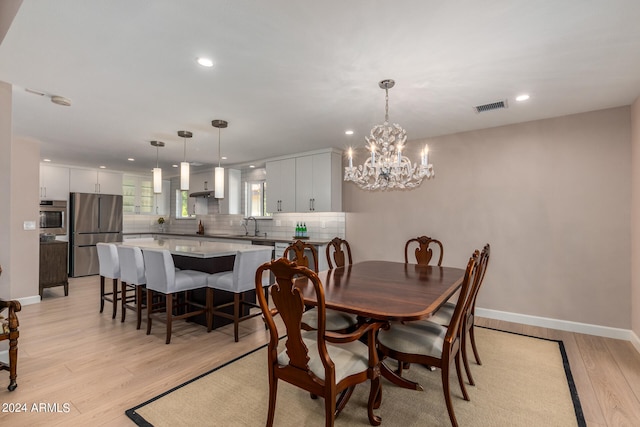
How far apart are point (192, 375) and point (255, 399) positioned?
25.2 inches

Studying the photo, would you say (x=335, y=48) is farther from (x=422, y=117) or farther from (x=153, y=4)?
(x=422, y=117)

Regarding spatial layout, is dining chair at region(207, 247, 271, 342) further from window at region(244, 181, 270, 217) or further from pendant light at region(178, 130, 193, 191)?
window at region(244, 181, 270, 217)

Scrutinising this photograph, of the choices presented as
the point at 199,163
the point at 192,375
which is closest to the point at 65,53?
the point at 192,375

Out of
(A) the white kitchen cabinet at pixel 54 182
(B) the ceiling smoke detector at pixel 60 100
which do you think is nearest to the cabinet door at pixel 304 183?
(B) the ceiling smoke detector at pixel 60 100

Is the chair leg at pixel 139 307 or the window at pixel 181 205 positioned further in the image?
the window at pixel 181 205

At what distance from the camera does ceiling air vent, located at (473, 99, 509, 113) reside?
119 inches

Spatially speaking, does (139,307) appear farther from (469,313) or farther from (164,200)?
(164,200)

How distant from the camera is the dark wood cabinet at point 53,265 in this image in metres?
4.70

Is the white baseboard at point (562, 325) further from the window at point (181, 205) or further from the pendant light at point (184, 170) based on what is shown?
the window at point (181, 205)

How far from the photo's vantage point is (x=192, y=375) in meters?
2.45

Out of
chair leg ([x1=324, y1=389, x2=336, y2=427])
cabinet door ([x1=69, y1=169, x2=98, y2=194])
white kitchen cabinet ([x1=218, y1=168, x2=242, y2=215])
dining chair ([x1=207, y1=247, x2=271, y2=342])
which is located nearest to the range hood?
white kitchen cabinet ([x1=218, y1=168, x2=242, y2=215])

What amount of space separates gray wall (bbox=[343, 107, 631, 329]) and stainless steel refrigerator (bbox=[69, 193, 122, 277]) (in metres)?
6.23

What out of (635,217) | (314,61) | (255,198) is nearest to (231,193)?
(255,198)

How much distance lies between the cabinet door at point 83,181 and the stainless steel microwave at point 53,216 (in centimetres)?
41
